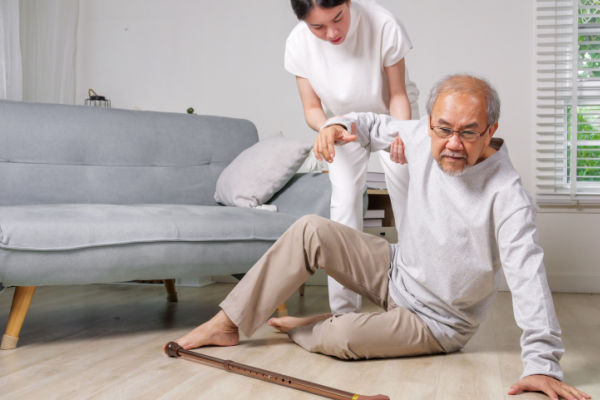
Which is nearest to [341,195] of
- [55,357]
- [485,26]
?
[55,357]

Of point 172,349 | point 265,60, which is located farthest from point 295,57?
point 265,60

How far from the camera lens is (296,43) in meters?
2.01

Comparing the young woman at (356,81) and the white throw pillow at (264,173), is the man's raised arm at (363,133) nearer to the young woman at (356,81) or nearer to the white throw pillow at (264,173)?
the young woman at (356,81)

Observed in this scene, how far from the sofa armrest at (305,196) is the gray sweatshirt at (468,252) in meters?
0.54

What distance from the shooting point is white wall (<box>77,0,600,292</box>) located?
10.7 feet

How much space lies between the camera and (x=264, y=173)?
2510 mm

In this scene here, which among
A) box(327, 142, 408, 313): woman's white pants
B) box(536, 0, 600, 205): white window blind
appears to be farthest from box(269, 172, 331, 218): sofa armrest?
box(536, 0, 600, 205): white window blind

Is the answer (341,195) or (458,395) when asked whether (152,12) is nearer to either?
(341,195)

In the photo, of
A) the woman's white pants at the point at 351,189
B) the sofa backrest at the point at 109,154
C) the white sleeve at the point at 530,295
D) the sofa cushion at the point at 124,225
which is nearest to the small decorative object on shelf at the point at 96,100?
the sofa backrest at the point at 109,154

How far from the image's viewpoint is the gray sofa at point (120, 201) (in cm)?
182

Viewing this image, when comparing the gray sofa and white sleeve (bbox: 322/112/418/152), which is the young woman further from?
the gray sofa

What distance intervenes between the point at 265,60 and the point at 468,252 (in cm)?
229

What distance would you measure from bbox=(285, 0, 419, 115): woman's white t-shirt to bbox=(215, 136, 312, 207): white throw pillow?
49cm

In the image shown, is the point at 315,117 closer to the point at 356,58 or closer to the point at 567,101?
the point at 356,58
